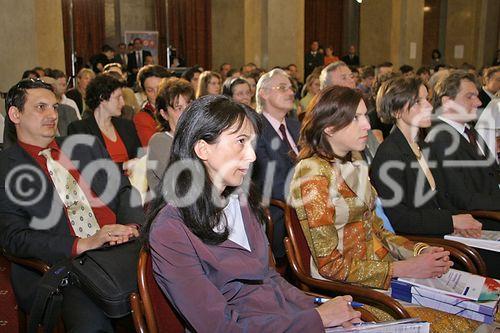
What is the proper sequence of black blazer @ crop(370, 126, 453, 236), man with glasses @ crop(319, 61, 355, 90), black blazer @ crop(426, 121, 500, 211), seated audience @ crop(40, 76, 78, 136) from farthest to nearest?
1. seated audience @ crop(40, 76, 78, 136)
2. man with glasses @ crop(319, 61, 355, 90)
3. black blazer @ crop(426, 121, 500, 211)
4. black blazer @ crop(370, 126, 453, 236)

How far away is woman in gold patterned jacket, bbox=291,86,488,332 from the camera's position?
2271 millimetres

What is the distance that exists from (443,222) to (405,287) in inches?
31.3

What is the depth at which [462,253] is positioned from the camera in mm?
2643

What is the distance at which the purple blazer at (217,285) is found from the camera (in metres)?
1.62

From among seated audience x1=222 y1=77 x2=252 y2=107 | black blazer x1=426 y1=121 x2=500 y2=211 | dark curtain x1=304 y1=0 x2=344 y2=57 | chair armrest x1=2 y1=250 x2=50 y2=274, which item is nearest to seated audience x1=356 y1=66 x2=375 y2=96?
seated audience x1=222 y1=77 x2=252 y2=107

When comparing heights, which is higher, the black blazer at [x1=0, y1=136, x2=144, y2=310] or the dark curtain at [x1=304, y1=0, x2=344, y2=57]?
the dark curtain at [x1=304, y1=0, x2=344, y2=57]

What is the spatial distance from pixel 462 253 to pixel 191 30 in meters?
13.1

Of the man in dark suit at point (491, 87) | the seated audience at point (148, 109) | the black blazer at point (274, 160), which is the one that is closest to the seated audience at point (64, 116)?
the seated audience at point (148, 109)

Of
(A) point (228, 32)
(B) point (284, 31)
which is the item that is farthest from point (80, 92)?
(A) point (228, 32)

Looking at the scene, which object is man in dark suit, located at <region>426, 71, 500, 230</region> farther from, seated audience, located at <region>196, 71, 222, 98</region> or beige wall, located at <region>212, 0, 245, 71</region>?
beige wall, located at <region>212, 0, 245, 71</region>

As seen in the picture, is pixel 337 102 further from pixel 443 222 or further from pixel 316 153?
pixel 443 222

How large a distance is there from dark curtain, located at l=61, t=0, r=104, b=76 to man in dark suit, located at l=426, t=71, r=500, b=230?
11.0 m

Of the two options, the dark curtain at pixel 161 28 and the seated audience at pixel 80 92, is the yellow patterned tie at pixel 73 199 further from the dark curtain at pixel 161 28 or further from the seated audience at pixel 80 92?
the dark curtain at pixel 161 28

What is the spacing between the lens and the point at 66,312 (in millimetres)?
2014
